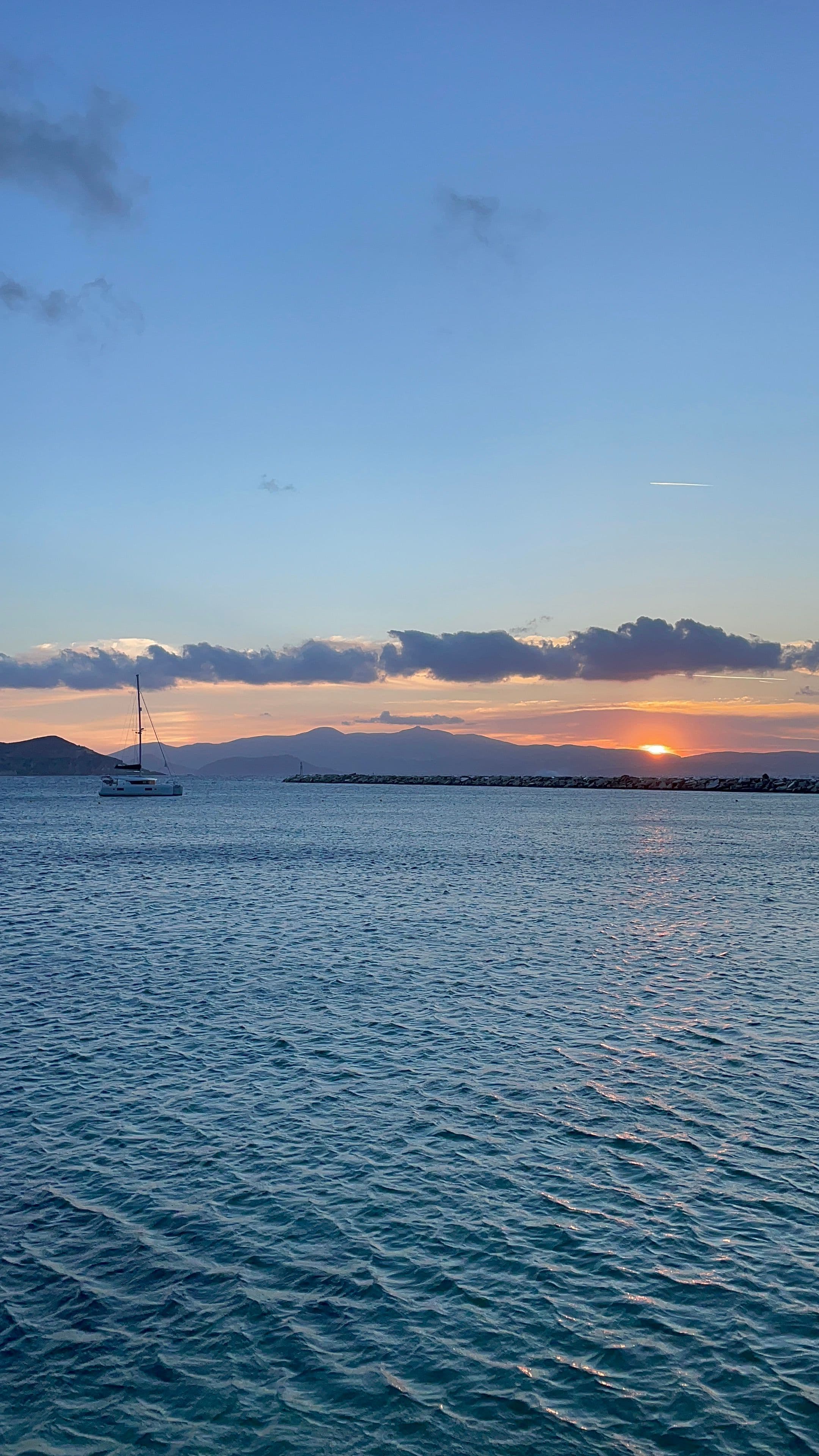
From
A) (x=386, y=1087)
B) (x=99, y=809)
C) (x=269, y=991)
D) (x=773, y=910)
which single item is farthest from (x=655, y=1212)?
(x=99, y=809)

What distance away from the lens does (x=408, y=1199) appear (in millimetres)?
15711

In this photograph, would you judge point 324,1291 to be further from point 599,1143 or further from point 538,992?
point 538,992

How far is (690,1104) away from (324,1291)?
417 inches

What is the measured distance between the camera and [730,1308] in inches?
496

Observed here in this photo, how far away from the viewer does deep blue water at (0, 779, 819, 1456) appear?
35.1ft

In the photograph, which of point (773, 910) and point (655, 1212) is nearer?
point (655, 1212)

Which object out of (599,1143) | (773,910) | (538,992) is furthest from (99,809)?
(599,1143)

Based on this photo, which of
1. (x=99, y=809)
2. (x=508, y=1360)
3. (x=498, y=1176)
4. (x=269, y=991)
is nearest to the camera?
(x=508, y=1360)

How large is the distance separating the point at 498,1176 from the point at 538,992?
15.1 m

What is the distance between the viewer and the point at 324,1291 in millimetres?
12938

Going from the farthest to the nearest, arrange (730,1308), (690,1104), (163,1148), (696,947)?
(696,947) → (690,1104) → (163,1148) → (730,1308)

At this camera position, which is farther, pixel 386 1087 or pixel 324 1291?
pixel 386 1087

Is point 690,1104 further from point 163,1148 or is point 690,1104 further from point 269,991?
point 269,991

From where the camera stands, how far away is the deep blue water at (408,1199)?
10695 mm
